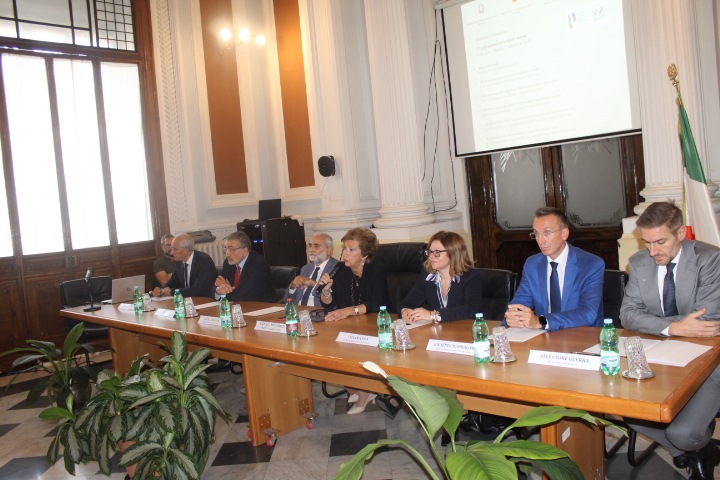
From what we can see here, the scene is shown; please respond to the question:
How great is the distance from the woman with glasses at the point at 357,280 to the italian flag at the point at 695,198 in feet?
5.76

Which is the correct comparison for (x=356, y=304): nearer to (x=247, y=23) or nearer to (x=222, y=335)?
(x=222, y=335)

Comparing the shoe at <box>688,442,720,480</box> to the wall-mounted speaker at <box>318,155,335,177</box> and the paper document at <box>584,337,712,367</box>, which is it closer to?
the paper document at <box>584,337,712,367</box>

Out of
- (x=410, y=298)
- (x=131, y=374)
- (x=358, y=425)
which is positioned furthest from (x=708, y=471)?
(x=131, y=374)

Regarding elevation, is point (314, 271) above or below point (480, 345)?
above

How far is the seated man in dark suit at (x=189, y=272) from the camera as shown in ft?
16.5

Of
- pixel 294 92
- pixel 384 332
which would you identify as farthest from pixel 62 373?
pixel 294 92

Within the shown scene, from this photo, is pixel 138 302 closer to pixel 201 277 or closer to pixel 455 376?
pixel 201 277

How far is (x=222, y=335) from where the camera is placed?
3244 millimetres

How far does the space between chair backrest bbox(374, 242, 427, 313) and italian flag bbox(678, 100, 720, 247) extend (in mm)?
1528

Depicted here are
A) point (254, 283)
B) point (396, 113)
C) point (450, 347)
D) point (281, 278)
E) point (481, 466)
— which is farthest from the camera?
point (396, 113)

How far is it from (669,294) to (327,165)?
4.50 metres

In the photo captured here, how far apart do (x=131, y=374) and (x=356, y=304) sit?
4.25 feet

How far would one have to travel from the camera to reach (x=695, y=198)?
3.61 metres

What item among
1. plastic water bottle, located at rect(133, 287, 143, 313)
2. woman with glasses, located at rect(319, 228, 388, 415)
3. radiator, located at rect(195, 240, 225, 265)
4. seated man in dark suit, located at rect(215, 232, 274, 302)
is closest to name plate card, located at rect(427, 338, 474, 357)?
woman with glasses, located at rect(319, 228, 388, 415)
